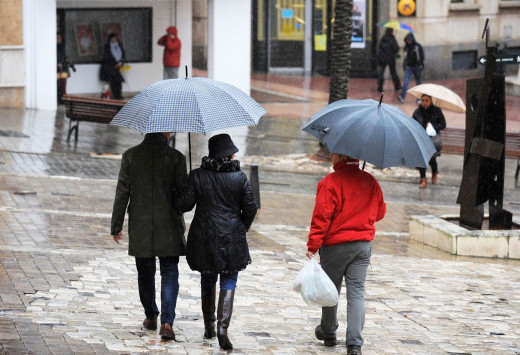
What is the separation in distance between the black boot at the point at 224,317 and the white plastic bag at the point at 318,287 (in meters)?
0.52

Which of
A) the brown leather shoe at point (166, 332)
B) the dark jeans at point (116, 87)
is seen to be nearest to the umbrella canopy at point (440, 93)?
the brown leather shoe at point (166, 332)

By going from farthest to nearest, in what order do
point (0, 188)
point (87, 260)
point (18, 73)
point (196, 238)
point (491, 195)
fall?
1. point (18, 73)
2. point (0, 188)
3. point (491, 195)
4. point (87, 260)
5. point (196, 238)

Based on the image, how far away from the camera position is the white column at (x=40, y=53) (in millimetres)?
22812

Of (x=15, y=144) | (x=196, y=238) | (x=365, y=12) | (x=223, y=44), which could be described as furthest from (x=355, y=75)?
(x=196, y=238)

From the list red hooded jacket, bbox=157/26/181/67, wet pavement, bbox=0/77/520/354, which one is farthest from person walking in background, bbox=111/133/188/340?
red hooded jacket, bbox=157/26/181/67

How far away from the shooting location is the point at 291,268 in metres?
10.0

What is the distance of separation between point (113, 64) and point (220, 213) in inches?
732

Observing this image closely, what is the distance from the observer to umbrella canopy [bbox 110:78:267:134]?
22.8 ft

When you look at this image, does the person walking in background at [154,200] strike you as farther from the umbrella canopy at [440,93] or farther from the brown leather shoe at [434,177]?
the brown leather shoe at [434,177]

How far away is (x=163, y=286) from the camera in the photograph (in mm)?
7297

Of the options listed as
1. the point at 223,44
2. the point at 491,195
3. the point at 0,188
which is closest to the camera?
the point at 491,195

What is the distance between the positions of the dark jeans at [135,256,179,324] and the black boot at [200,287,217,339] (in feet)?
0.64

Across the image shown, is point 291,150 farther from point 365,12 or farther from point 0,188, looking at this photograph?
point 365,12

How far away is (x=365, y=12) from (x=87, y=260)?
24.2 m
